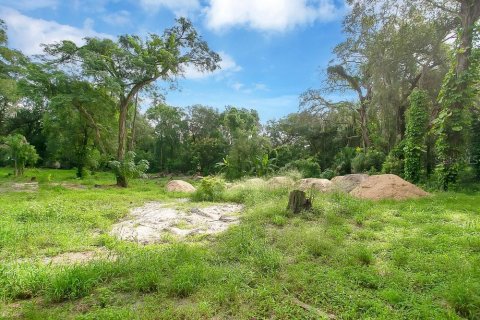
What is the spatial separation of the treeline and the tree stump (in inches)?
281

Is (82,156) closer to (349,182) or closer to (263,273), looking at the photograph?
(349,182)

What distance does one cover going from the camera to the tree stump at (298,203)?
7.29 meters

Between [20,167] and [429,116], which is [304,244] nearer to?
[429,116]

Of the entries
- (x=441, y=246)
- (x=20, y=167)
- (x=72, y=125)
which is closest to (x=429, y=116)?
(x=441, y=246)

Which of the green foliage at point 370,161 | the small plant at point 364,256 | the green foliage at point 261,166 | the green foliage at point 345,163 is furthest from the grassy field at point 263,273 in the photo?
the green foliage at point 261,166

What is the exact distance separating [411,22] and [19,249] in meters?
17.1

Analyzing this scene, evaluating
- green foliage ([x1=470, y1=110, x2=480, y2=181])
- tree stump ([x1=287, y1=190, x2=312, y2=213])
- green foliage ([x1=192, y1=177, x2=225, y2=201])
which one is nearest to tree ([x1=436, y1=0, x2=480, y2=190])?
green foliage ([x1=470, y1=110, x2=480, y2=181])

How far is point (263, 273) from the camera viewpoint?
403 cm

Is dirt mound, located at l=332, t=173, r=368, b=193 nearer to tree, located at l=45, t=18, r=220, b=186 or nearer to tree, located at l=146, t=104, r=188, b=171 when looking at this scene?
tree, located at l=45, t=18, r=220, b=186

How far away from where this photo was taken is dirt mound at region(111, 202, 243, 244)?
6242mm

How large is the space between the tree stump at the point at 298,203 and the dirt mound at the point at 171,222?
141 cm

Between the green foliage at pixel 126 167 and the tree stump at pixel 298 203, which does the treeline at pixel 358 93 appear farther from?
the tree stump at pixel 298 203

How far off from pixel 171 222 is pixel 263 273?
3.83 meters

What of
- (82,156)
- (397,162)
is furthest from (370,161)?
(82,156)
